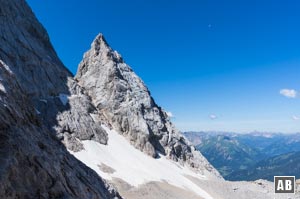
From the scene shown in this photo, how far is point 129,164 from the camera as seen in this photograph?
78688 millimetres

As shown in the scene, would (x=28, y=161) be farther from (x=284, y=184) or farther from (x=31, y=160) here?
(x=284, y=184)

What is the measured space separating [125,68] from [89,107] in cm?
2900

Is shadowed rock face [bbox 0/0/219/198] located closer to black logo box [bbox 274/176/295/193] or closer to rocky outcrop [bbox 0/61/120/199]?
rocky outcrop [bbox 0/61/120/199]

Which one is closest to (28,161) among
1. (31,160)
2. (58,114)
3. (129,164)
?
(31,160)

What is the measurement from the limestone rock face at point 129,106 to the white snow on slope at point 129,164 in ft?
19.4

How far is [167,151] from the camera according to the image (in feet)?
340

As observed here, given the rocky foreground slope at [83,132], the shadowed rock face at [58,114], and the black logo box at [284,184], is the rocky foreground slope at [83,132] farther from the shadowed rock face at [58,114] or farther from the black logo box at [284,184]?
the black logo box at [284,184]

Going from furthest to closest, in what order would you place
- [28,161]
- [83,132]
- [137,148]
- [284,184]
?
[137,148] < [83,132] < [284,184] < [28,161]

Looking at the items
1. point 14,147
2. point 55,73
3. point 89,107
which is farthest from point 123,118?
point 14,147

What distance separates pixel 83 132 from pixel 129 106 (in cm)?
2638

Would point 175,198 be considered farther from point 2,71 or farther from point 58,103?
point 2,71

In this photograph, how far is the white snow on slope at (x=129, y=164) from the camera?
70.4 m

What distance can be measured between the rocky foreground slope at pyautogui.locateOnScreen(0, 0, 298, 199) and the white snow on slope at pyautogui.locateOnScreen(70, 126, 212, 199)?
0.31 meters

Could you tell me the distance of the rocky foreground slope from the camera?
1908 cm
